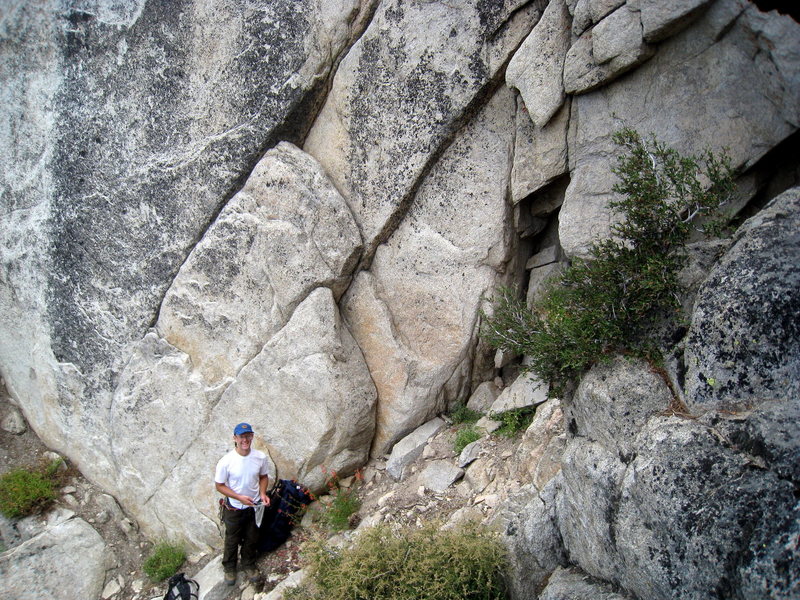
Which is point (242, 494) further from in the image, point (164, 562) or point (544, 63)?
point (544, 63)

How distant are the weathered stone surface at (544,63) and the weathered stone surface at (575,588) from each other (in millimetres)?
4662

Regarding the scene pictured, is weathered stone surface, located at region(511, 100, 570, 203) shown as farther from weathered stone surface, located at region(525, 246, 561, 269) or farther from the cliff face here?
weathered stone surface, located at region(525, 246, 561, 269)

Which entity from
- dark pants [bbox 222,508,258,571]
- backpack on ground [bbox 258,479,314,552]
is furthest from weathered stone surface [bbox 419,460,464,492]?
dark pants [bbox 222,508,258,571]

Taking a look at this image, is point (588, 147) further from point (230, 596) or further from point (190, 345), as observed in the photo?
point (230, 596)

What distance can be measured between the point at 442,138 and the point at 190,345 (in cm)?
437

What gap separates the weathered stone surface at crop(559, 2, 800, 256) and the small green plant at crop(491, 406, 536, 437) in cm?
205

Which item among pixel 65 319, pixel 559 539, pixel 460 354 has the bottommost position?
pixel 559 539

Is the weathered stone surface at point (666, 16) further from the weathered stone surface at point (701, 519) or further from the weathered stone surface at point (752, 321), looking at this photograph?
the weathered stone surface at point (701, 519)

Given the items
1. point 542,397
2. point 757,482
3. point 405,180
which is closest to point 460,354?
point 542,397

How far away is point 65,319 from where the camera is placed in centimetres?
853

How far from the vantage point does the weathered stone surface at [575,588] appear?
15.0 feet

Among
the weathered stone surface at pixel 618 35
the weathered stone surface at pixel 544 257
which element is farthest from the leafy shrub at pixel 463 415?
the weathered stone surface at pixel 618 35

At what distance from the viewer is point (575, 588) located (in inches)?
188

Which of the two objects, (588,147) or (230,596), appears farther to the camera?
(230,596)
